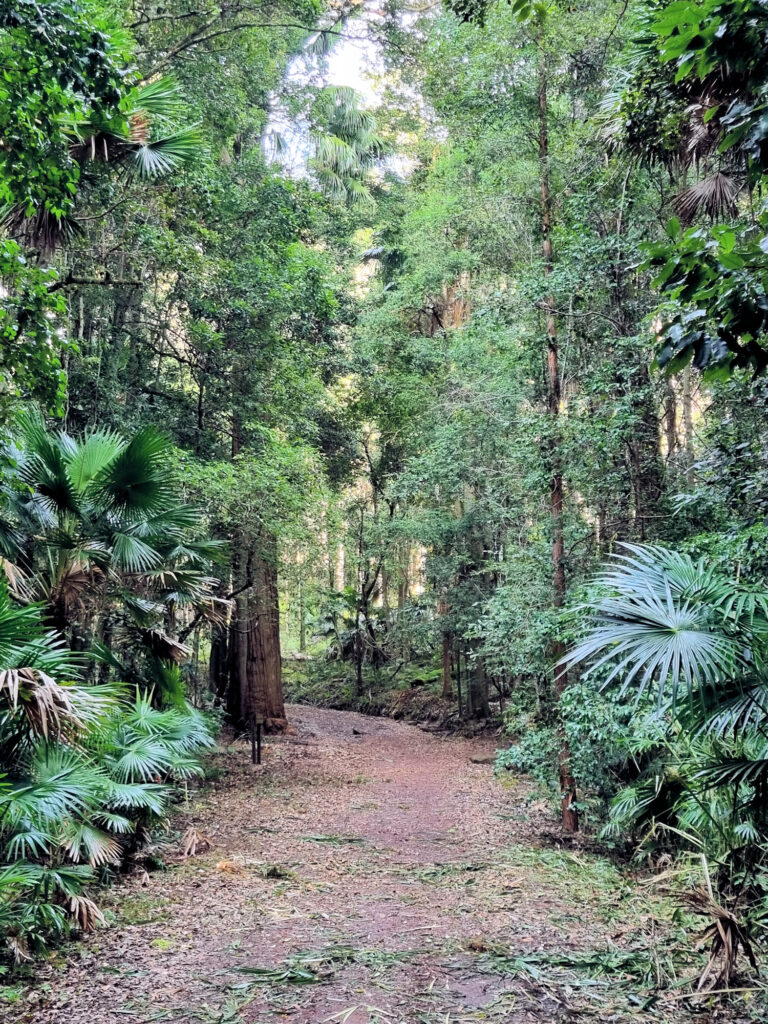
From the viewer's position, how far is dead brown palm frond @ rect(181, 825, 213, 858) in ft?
21.3

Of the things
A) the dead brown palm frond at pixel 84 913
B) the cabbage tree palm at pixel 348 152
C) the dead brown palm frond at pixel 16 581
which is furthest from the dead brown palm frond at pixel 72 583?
the cabbage tree palm at pixel 348 152

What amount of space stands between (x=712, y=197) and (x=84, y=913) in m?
7.86

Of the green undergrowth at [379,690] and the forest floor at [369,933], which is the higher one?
the forest floor at [369,933]

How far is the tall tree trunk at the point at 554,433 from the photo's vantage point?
752cm

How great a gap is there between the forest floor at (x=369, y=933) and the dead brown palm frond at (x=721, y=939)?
6.2 inches

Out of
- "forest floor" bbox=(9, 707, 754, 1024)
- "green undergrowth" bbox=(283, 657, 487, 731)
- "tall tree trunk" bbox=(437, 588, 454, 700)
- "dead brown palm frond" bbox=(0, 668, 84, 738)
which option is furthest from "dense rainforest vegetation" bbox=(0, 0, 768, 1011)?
"green undergrowth" bbox=(283, 657, 487, 731)

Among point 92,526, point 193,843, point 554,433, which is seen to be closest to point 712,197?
point 554,433

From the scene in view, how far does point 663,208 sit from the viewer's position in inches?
301

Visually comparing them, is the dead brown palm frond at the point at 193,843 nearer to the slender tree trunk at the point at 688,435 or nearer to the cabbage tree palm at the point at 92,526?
the cabbage tree palm at the point at 92,526

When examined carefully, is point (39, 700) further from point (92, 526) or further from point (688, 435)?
point (688, 435)

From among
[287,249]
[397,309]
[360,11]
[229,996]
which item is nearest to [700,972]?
[229,996]

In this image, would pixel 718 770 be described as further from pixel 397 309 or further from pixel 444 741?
pixel 397 309

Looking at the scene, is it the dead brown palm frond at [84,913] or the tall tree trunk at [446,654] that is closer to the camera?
the dead brown palm frond at [84,913]

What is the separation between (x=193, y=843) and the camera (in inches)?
259
